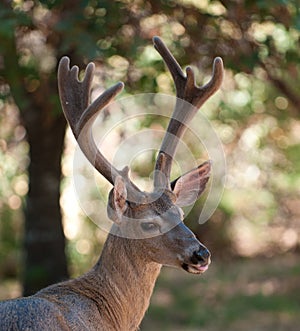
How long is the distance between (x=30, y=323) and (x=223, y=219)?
12.0 metres

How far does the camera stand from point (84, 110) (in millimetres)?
5340

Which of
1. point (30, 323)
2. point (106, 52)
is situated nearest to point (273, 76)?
point (106, 52)

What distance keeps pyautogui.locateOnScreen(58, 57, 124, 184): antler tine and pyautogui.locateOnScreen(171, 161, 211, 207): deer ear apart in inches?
17.9

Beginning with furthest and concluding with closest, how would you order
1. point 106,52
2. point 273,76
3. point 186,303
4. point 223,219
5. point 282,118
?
point 223,219, point 186,303, point 282,118, point 273,76, point 106,52

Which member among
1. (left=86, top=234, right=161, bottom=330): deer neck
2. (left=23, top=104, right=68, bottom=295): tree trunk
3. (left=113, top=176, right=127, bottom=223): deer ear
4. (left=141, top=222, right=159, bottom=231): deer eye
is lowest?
(left=23, top=104, right=68, bottom=295): tree trunk

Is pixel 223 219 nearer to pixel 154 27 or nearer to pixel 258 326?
pixel 258 326

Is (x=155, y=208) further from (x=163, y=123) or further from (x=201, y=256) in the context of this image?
(x=163, y=123)

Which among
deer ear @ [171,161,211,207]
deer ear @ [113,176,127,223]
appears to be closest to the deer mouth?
deer ear @ [113,176,127,223]

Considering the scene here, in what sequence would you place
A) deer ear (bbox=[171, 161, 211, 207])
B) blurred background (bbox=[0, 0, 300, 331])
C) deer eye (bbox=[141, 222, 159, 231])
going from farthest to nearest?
blurred background (bbox=[0, 0, 300, 331])
deer ear (bbox=[171, 161, 211, 207])
deer eye (bbox=[141, 222, 159, 231])

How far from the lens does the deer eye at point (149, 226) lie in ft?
16.3

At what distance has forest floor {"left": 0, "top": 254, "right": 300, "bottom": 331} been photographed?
11.3 m

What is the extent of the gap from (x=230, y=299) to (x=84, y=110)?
25.8 ft

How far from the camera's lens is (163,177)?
17.2 ft

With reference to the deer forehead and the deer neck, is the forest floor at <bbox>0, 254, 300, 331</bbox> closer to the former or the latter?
the deer neck
